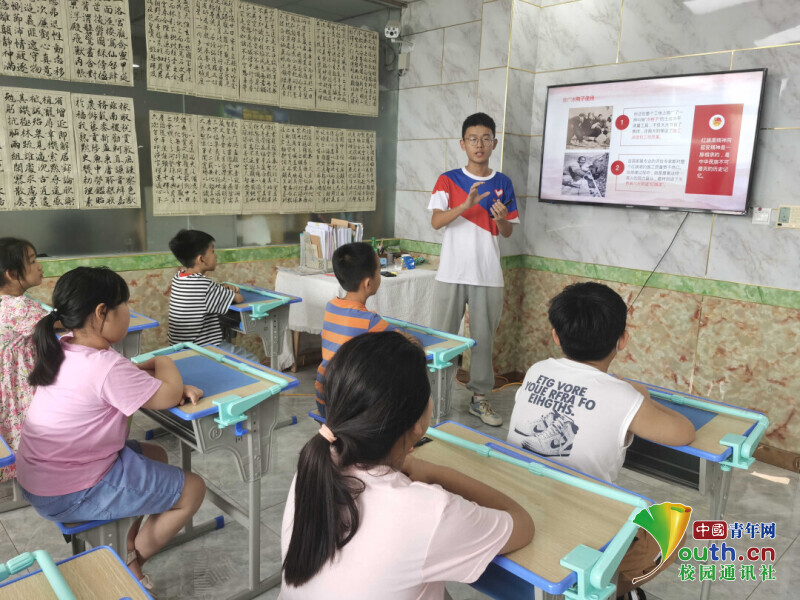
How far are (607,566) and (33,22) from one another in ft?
11.5

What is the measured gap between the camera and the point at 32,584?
37.9 inches

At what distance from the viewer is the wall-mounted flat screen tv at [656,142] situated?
314 cm

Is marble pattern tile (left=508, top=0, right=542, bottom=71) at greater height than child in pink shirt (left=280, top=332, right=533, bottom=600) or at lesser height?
greater

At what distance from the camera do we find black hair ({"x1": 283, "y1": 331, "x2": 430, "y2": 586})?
0.96 m

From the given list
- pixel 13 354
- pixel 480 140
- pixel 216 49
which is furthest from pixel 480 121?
pixel 13 354

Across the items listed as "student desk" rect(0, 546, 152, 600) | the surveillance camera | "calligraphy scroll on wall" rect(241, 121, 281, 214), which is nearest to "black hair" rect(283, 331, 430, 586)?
"student desk" rect(0, 546, 152, 600)

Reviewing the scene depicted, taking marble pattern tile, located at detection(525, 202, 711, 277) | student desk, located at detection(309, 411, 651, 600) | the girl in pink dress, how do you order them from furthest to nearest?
1. marble pattern tile, located at detection(525, 202, 711, 277)
2. the girl in pink dress
3. student desk, located at detection(309, 411, 651, 600)

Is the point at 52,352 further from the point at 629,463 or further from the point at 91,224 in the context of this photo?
the point at 91,224

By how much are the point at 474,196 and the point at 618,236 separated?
3.90ft

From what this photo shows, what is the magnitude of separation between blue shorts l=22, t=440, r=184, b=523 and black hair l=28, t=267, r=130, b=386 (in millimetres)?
316

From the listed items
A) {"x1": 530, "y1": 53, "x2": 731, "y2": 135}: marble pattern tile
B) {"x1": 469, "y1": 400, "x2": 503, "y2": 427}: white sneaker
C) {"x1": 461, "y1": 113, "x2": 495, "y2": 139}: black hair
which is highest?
{"x1": 530, "y1": 53, "x2": 731, "y2": 135}: marble pattern tile

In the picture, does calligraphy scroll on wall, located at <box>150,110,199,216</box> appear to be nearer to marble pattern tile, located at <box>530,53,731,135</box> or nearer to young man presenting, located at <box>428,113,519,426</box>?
young man presenting, located at <box>428,113,519,426</box>

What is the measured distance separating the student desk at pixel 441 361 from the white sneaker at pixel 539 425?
2.24 feet

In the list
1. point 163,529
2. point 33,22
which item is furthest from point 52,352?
point 33,22
